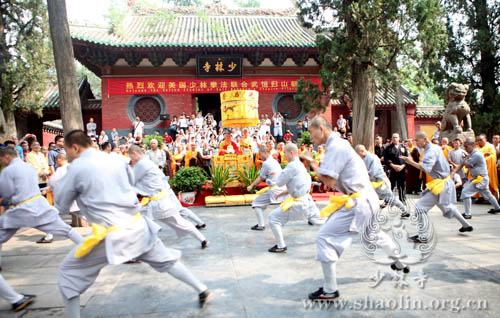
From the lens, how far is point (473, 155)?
690cm

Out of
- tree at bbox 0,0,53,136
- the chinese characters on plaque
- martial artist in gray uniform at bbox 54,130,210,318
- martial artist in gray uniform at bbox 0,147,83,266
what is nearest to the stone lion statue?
the chinese characters on plaque

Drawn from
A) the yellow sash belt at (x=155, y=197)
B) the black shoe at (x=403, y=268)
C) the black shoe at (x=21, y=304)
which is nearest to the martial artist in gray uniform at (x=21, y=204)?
the yellow sash belt at (x=155, y=197)

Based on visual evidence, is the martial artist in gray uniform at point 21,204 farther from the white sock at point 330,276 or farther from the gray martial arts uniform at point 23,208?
the white sock at point 330,276

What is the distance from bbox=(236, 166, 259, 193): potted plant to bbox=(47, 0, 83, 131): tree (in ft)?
13.5

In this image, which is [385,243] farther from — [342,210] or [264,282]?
[264,282]

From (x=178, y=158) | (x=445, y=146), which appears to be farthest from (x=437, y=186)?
(x=178, y=158)

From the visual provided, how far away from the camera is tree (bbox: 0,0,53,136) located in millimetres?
13984

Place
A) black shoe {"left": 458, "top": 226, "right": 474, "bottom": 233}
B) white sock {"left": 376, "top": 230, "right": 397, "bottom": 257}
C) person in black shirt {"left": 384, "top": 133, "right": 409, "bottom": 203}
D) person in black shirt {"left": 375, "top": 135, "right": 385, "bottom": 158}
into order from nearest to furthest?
white sock {"left": 376, "top": 230, "right": 397, "bottom": 257}, black shoe {"left": 458, "top": 226, "right": 474, "bottom": 233}, person in black shirt {"left": 384, "top": 133, "right": 409, "bottom": 203}, person in black shirt {"left": 375, "top": 135, "right": 385, "bottom": 158}

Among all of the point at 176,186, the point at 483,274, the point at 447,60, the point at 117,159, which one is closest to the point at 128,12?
the point at 176,186

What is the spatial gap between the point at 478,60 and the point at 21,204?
17.6 m

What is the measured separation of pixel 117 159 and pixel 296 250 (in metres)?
2.93

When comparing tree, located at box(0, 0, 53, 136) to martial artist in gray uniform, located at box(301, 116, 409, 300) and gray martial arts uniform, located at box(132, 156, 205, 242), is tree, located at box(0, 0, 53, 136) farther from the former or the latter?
martial artist in gray uniform, located at box(301, 116, 409, 300)

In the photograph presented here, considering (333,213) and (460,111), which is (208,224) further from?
(460,111)

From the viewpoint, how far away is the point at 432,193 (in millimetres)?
5121
